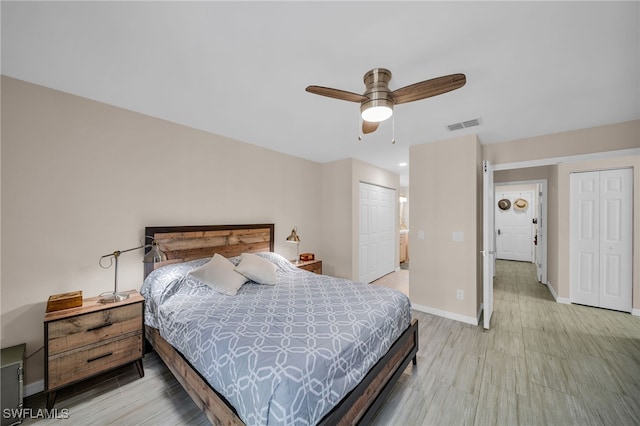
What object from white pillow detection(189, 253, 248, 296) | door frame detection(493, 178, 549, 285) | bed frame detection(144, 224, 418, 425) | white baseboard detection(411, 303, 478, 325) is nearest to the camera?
bed frame detection(144, 224, 418, 425)

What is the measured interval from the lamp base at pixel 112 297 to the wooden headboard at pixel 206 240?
0.35 metres

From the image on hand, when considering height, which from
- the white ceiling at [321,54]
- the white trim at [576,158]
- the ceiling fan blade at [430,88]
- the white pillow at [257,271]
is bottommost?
the white pillow at [257,271]

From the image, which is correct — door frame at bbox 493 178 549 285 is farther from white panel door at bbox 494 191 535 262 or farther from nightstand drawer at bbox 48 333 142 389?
nightstand drawer at bbox 48 333 142 389

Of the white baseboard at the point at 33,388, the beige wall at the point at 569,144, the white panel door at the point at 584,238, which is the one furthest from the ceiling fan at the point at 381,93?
the white panel door at the point at 584,238

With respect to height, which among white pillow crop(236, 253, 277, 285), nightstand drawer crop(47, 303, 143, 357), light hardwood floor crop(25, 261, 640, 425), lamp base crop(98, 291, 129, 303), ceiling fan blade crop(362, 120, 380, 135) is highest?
ceiling fan blade crop(362, 120, 380, 135)

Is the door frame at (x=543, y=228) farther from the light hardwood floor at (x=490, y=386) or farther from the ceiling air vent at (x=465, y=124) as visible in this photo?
the ceiling air vent at (x=465, y=124)

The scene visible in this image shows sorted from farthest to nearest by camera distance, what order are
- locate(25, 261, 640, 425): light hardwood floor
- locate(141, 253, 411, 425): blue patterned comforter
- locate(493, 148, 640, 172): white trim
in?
locate(493, 148, 640, 172): white trim, locate(25, 261, 640, 425): light hardwood floor, locate(141, 253, 411, 425): blue patterned comforter

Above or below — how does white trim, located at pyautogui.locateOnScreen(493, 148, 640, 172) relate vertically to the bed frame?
above

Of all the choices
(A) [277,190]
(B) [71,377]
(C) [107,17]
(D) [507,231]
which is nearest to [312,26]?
(C) [107,17]

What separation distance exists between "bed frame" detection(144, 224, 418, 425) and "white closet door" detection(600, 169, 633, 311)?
11.6 feet

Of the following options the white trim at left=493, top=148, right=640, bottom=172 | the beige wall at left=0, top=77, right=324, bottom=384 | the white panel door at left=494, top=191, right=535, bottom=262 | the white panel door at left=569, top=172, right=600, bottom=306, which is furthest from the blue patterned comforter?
the white panel door at left=494, top=191, right=535, bottom=262

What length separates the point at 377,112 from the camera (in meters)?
1.71

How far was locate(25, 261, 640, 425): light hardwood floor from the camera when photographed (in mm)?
1710

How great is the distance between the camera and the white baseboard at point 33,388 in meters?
1.89
